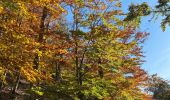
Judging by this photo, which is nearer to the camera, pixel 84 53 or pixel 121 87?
pixel 84 53

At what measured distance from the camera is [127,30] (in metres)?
29.7

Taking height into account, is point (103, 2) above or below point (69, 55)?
above

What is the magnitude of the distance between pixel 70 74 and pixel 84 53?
2.19m

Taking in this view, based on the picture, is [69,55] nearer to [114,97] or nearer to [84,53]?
[84,53]

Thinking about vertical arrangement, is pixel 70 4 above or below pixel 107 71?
above

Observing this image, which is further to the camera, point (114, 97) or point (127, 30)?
point (127, 30)

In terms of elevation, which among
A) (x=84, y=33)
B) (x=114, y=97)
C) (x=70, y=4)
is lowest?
(x=114, y=97)

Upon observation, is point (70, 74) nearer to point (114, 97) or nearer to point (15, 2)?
point (114, 97)

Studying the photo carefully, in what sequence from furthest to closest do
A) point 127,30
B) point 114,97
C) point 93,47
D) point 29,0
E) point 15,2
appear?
1. point 127,30
2. point 114,97
3. point 93,47
4. point 29,0
5. point 15,2

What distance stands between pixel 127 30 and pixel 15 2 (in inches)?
683

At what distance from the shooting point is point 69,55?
81.3 feet

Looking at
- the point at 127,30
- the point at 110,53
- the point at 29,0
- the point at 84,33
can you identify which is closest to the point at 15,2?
the point at 29,0

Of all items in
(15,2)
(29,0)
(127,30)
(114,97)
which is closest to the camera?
Answer: (15,2)

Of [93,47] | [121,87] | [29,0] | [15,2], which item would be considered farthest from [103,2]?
[15,2]
